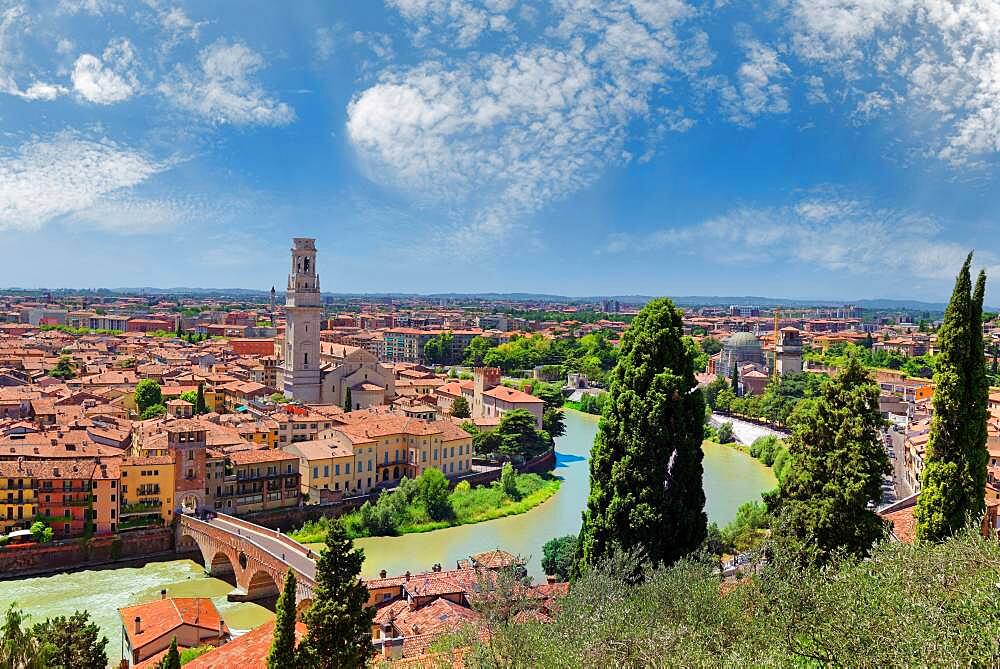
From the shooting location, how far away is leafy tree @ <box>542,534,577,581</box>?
15.3 metres

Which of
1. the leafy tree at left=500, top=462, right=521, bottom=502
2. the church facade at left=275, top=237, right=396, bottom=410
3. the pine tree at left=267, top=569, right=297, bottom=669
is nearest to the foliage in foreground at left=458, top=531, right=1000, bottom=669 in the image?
the pine tree at left=267, top=569, right=297, bottom=669

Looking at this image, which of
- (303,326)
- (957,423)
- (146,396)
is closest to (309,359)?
(303,326)

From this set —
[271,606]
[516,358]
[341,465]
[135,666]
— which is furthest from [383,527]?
[516,358]

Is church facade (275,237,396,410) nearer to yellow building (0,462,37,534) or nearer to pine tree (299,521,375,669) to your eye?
yellow building (0,462,37,534)

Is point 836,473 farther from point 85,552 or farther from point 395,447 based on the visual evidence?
point 395,447

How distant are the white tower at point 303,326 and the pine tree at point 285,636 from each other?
84.0 feet

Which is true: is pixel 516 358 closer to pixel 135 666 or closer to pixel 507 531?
pixel 507 531

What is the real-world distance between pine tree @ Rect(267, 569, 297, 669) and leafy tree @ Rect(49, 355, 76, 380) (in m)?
37.2

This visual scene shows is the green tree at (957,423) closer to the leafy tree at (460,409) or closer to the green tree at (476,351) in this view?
the leafy tree at (460,409)

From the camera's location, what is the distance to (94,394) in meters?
32.8

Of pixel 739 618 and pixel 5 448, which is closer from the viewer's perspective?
pixel 739 618

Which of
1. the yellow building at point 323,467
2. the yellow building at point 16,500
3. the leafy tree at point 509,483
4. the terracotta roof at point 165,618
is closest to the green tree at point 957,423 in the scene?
the terracotta roof at point 165,618

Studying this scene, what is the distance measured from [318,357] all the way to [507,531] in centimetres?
1652

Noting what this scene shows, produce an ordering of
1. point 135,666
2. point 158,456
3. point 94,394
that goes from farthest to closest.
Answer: point 94,394 < point 158,456 < point 135,666
